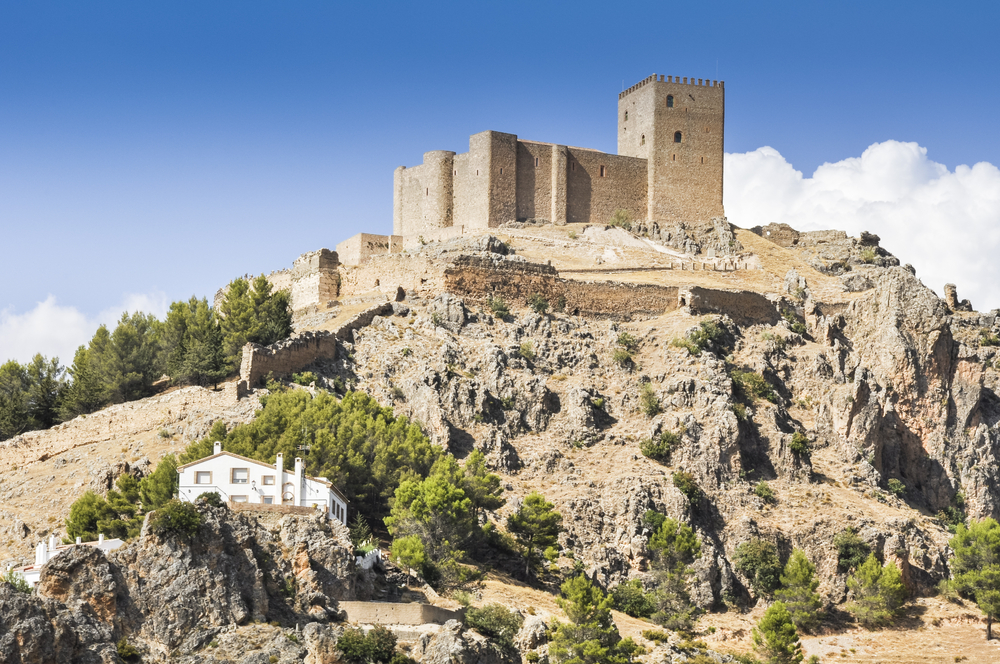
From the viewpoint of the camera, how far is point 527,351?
198ft

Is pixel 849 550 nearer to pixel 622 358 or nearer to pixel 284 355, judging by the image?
pixel 622 358

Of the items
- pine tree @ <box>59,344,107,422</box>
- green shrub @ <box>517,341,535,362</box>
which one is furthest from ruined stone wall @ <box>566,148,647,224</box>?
pine tree @ <box>59,344,107,422</box>

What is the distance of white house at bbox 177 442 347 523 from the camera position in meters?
44.5

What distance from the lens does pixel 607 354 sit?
61.7 meters

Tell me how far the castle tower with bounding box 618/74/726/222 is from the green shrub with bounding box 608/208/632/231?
1922 millimetres

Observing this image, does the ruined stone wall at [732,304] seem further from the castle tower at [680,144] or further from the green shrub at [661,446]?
the castle tower at [680,144]

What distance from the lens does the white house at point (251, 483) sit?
146 ft

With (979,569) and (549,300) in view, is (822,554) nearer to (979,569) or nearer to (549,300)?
(979,569)

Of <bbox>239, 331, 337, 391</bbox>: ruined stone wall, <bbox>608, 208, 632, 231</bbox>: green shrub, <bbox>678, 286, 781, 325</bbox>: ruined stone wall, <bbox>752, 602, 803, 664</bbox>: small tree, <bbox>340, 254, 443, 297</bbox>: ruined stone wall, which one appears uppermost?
<bbox>608, 208, 632, 231</bbox>: green shrub

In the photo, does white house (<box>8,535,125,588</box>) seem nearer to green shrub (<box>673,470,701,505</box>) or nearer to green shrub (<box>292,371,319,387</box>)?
green shrub (<box>292,371,319,387</box>)

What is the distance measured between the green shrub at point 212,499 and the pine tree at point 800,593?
71.7ft

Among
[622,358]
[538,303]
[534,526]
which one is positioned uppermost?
[538,303]

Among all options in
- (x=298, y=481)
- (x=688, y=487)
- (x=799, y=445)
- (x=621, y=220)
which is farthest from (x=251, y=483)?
(x=621, y=220)

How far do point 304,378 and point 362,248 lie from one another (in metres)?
20.9
